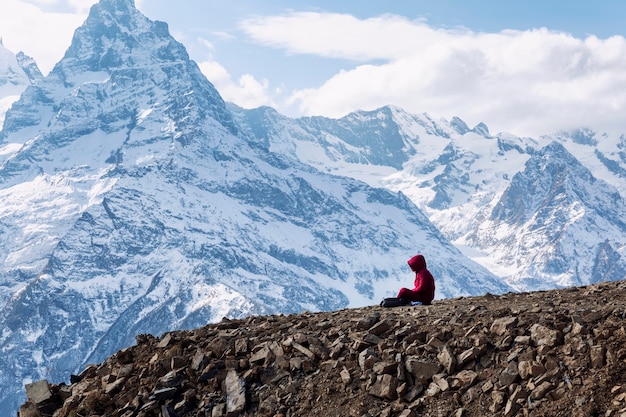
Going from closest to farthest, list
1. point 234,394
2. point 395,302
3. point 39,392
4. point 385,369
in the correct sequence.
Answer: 1. point 385,369
2. point 234,394
3. point 39,392
4. point 395,302

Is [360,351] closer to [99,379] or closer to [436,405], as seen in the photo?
[436,405]

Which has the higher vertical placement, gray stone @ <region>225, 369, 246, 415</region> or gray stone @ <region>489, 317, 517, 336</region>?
gray stone @ <region>489, 317, 517, 336</region>

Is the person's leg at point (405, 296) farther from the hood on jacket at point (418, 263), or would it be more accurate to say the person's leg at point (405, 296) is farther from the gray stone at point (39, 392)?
the gray stone at point (39, 392)

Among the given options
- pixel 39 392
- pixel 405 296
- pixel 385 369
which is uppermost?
pixel 405 296

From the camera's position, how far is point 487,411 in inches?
700

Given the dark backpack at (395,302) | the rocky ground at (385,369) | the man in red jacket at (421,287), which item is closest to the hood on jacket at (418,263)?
the man in red jacket at (421,287)

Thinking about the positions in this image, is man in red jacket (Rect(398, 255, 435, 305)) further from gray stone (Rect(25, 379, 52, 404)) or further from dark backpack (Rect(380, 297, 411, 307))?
gray stone (Rect(25, 379, 52, 404))

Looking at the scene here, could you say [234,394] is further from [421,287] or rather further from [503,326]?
[421,287]

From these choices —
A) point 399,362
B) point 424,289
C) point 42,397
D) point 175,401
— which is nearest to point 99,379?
point 42,397

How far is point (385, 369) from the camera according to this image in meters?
19.6

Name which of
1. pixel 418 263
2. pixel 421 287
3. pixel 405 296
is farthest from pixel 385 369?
pixel 418 263

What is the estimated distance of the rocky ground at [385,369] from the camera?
58.6ft

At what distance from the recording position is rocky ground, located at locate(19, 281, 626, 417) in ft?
58.6

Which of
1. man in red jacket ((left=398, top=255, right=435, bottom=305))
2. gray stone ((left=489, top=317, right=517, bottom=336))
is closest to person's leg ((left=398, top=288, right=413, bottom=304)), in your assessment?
man in red jacket ((left=398, top=255, right=435, bottom=305))
